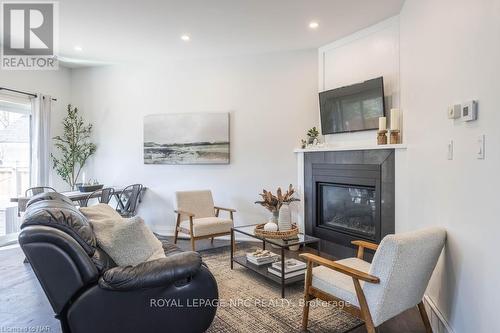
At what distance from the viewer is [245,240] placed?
4.70 metres

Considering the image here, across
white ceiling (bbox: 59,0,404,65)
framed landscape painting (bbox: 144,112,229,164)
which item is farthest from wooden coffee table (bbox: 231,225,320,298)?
white ceiling (bbox: 59,0,404,65)

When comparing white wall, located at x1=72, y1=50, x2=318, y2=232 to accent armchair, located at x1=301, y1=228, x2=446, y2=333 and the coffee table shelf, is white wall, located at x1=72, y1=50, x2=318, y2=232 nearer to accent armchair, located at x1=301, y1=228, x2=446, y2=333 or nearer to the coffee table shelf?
the coffee table shelf

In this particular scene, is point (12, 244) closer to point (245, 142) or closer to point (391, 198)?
point (245, 142)

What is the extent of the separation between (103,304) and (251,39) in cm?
346

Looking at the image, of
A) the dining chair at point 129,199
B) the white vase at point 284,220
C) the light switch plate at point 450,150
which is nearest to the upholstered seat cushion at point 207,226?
the white vase at point 284,220

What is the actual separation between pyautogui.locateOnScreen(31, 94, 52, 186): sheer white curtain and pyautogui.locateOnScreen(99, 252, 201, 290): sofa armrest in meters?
3.79

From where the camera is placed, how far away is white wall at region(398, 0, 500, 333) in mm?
1526

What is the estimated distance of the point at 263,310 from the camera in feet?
8.23

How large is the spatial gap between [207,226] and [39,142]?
2.97m

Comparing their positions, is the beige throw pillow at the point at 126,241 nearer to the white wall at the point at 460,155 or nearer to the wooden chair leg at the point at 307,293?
the wooden chair leg at the point at 307,293

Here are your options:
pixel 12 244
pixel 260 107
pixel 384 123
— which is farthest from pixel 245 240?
pixel 12 244

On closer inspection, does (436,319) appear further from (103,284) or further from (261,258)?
(103,284)

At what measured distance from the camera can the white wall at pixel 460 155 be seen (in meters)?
1.53

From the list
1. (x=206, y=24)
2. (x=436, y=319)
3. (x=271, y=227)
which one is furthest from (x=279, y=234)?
(x=206, y=24)
